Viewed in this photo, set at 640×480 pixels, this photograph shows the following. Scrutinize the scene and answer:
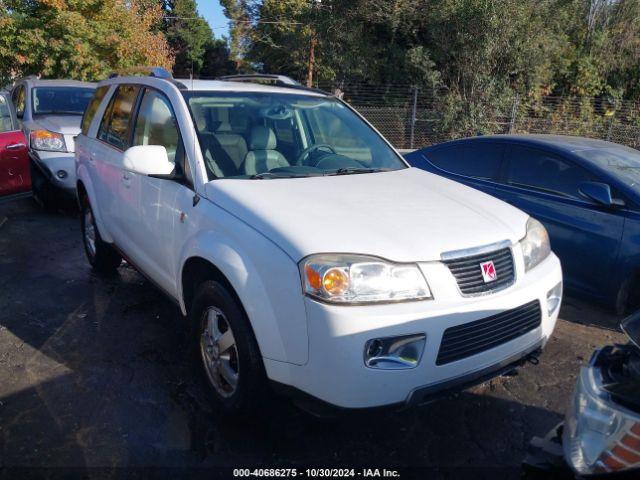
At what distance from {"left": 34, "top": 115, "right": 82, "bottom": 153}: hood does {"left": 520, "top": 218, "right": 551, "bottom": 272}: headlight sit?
5954mm

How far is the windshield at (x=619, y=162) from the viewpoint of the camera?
4.62 meters

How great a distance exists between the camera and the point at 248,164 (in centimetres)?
339

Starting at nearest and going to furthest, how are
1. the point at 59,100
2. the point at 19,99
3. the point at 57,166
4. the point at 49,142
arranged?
1. the point at 57,166
2. the point at 49,142
3. the point at 59,100
4. the point at 19,99

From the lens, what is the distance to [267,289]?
8.21 ft

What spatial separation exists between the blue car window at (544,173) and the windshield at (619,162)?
0.60 feet

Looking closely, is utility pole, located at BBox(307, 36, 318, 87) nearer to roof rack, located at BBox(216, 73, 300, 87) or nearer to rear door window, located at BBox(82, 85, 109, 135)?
rear door window, located at BBox(82, 85, 109, 135)

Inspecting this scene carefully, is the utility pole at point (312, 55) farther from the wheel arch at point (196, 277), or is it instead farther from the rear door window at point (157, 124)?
the wheel arch at point (196, 277)

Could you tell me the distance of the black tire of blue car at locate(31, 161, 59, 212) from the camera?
7.45 meters

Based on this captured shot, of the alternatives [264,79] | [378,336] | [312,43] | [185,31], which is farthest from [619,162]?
[185,31]

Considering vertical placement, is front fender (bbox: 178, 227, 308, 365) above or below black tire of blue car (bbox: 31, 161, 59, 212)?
above

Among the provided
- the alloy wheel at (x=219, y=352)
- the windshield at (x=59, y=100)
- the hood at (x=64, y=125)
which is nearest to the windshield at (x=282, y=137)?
the alloy wheel at (x=219, y=352)

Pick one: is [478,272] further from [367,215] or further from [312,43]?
[312,43]

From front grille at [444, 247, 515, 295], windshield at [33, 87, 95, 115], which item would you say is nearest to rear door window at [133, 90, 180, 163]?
front grille at [444, 247, 515, 295]

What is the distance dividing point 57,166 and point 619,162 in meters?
6.51
